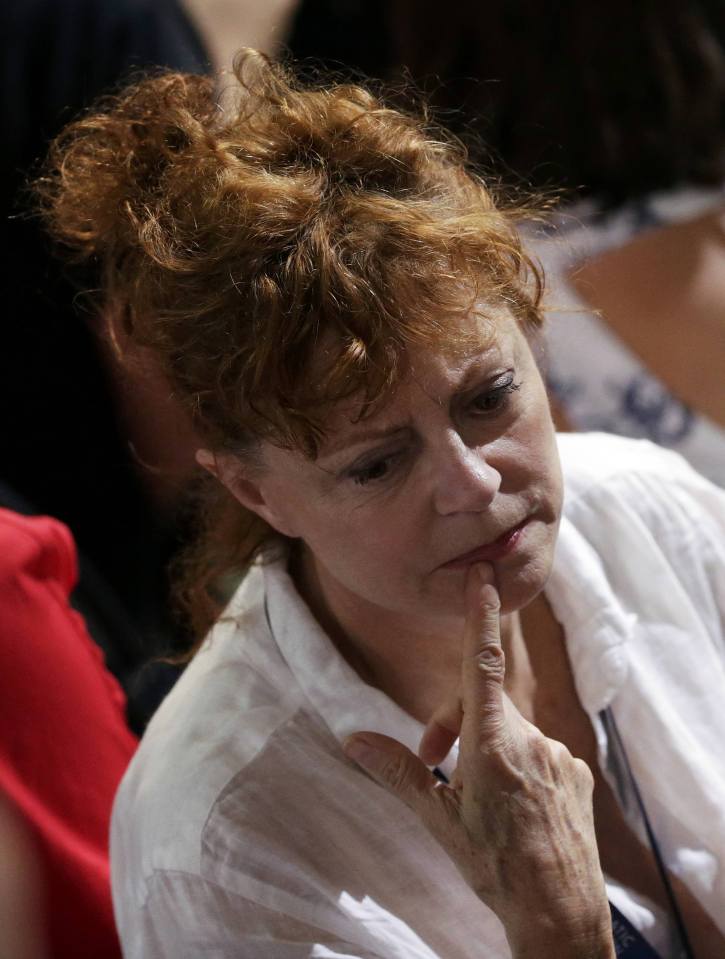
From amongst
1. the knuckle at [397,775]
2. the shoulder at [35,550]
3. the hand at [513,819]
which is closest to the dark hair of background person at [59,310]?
the shoulder at [35,550]

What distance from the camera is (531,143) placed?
2.46m

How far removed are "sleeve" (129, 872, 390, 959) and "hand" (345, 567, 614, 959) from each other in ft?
0.62

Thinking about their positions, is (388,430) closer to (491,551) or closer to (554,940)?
(491,551)

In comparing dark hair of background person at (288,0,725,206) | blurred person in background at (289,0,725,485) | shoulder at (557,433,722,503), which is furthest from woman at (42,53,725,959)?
dark hair of background person at (288,0,725,206)

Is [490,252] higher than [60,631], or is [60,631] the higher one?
[490,252]

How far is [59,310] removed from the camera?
2.15m

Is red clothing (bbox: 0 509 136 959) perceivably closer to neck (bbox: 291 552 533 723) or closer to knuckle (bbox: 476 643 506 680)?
neck (bbox: 291 552 533 723)

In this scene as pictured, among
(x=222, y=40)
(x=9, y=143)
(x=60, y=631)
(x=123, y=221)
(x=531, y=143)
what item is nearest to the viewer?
(x=123, y=221)

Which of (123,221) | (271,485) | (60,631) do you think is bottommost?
(60,631)

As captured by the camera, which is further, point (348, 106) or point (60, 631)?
point (60, 631)

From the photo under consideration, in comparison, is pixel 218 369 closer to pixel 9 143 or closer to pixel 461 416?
pixel 461 416

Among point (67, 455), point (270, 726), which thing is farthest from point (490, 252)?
point (67, 455)

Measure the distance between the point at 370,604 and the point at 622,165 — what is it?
48.8 inches

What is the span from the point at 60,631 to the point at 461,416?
0.60m
